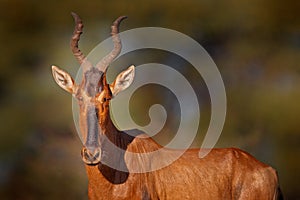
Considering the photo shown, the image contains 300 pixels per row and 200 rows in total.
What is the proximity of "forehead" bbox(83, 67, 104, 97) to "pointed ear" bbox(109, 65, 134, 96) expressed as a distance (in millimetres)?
576

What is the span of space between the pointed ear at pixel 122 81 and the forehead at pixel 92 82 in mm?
576

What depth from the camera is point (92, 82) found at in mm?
12758

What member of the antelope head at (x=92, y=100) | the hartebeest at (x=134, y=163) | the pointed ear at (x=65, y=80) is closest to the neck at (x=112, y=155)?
the hartebeest at (x=134, y=163)

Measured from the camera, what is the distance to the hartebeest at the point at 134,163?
41.7 feet

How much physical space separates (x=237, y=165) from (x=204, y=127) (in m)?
10.6

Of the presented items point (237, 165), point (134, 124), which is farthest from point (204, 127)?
point (237, 165)

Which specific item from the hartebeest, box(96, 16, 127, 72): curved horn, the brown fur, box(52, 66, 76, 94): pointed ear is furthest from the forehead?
the brown fur

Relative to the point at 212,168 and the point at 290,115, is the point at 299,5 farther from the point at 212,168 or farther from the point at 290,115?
the point at 212,168

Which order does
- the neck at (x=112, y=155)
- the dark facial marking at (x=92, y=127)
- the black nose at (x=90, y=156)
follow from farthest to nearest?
the neck at (x=112, y=155) < the dark facial marking at (x=92, y=127) < the black nose at (x=90, y=156)

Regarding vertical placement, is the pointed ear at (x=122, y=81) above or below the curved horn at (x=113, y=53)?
below

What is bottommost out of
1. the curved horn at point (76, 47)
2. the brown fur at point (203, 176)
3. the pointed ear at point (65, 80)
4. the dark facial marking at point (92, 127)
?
the brown fur at point (203, 176)

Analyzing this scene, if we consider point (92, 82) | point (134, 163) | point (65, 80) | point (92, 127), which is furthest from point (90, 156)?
point (65, 80)

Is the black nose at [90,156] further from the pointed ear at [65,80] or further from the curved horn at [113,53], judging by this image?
the curved horn at [113,53]

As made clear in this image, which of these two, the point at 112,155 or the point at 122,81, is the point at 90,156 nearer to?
the point at 112,155
